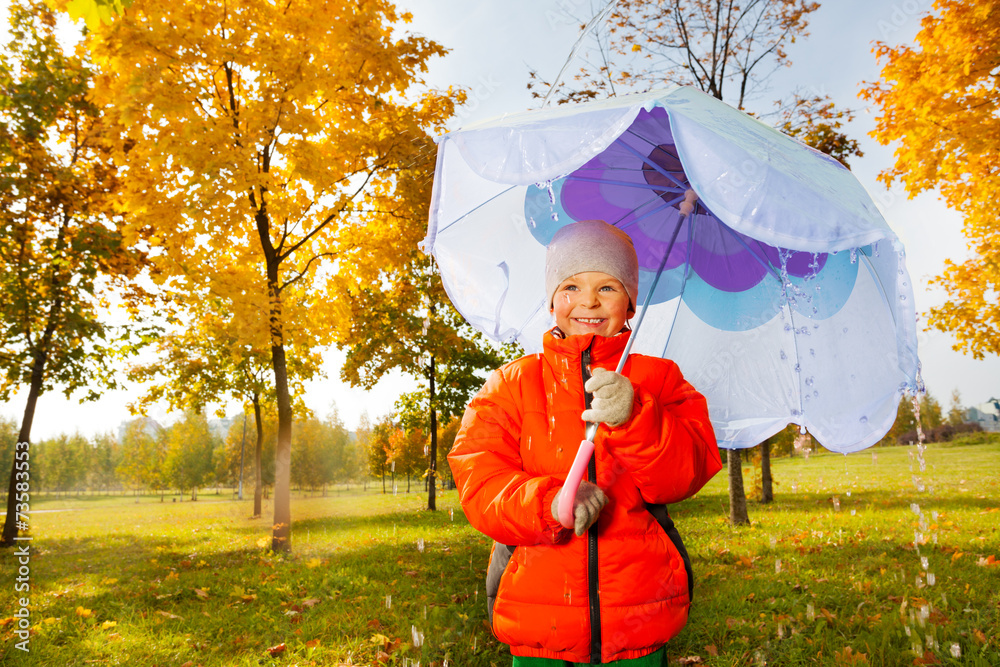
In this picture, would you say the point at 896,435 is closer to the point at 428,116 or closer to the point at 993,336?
the point at 993,336

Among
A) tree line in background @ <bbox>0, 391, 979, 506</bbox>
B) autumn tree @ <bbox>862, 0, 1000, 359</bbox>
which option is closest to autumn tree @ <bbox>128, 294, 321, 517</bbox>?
tree line in background @ <bbox>0, 391, 979, 506</bbox>

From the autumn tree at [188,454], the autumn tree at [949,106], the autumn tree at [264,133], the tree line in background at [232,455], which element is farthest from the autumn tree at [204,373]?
the autumn tree at [188,454]

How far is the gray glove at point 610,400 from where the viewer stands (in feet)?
5.00

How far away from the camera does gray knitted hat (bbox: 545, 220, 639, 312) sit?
198 cm

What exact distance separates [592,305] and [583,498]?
749 mm

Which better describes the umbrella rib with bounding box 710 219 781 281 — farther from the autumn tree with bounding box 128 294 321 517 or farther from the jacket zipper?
the autumn tree with bounding box 128 294 321 517

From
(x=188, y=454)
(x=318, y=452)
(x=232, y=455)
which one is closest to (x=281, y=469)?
(x=318, y=452)

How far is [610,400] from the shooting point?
154 centimetres

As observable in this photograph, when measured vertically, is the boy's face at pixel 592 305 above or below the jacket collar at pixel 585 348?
above

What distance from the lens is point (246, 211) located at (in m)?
6.10

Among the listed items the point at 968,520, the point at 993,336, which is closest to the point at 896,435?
the point at 993,336

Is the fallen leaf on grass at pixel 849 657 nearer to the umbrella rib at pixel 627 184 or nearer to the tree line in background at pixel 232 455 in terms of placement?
the umbrella rib at pixel 627 184

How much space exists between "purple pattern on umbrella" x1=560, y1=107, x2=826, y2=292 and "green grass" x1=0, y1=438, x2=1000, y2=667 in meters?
2.61

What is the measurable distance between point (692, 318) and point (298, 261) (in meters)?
6.97
